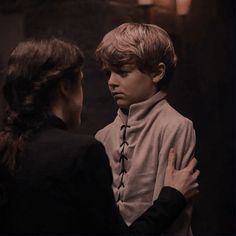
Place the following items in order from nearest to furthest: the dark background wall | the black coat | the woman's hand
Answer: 1. the black coat
2. the woman's hand
3. the dark background wall

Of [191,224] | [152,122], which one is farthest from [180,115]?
[191,224]

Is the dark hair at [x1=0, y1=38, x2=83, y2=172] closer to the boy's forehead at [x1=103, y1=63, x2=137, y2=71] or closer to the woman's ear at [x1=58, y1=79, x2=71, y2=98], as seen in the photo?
the woman's ear at [x1=58, y1=79, x2=71, y2=98]

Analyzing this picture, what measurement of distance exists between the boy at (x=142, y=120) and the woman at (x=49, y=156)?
0.15 meters

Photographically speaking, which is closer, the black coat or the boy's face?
the black coat

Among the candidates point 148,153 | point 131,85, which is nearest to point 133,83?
point 131,85

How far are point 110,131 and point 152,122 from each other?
0.43ft

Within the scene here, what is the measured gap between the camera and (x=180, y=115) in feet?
4.15

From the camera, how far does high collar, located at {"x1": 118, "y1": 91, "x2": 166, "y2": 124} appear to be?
1.26 metres

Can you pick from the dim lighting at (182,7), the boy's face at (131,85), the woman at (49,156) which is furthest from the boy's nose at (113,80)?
the dim lighting at (182,7)

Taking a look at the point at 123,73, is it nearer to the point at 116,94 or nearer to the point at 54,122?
the point at 116,94

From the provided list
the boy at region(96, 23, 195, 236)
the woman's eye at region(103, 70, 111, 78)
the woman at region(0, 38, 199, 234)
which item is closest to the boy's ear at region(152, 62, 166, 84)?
the boy at region(96, 23, 195, 236)

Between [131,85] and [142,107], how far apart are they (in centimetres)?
6

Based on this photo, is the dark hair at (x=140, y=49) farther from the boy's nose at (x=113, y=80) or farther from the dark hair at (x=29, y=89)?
the dark hair at (x=29, y=89)

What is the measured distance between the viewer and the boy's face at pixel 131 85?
126 cm
